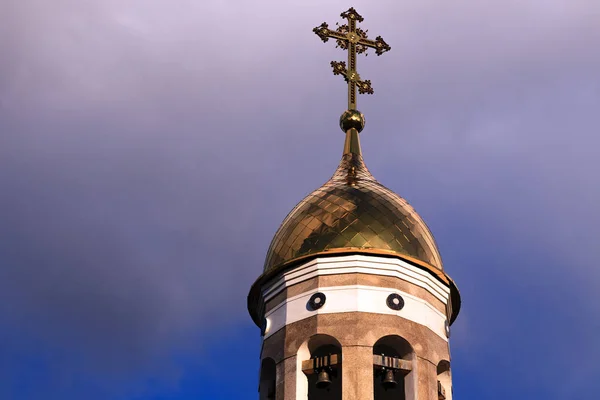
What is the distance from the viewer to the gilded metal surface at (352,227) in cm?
2242

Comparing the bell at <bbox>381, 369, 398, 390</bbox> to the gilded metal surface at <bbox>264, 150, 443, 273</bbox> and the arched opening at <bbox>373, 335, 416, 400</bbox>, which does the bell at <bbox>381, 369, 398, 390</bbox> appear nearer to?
the arched opening at <bbox>373, 335, 416, 400</bbox>

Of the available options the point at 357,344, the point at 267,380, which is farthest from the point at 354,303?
the point at 267,380

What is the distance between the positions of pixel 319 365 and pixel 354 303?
1240mm

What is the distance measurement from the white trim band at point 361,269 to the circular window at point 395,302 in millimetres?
404

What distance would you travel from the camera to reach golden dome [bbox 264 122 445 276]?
2238cm

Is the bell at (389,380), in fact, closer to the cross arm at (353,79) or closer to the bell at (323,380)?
the bell at (323,380)

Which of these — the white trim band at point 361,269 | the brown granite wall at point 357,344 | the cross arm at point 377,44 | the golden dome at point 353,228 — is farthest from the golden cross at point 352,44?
the brown granite wall at point 357,344

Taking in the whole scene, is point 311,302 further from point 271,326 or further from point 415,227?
point 415,227

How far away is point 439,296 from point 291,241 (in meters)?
2.75

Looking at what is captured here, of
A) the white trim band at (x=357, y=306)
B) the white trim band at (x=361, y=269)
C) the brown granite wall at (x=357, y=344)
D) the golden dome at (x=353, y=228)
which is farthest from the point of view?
the golden dome at (x=353, y=228)

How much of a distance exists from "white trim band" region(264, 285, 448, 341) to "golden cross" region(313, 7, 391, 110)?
5138mm

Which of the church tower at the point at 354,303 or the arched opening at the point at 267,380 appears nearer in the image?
the church tower at the point at 354,303

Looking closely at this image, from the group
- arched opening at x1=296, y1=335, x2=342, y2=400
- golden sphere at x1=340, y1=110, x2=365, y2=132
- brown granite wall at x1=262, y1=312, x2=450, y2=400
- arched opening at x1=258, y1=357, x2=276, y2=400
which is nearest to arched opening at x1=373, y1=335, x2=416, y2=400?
brown granite wall at x1=262, y1=312, x2=450, y2=400

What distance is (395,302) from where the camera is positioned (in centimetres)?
2178
